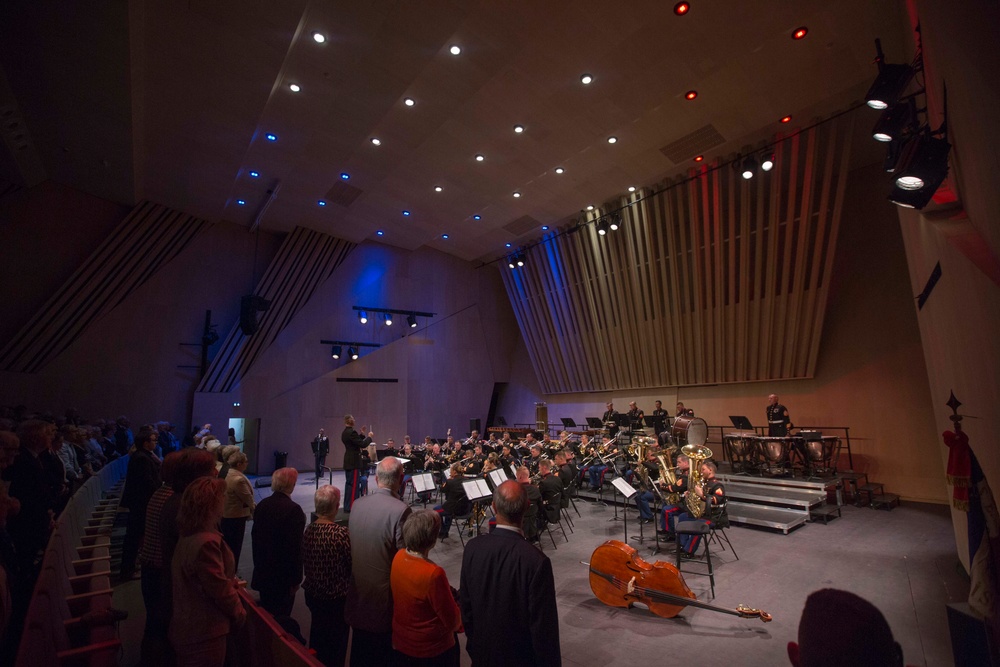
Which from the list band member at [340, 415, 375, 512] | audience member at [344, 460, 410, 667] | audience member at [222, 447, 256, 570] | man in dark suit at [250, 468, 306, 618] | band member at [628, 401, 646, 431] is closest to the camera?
audience member at [344, 460, 410, 667]

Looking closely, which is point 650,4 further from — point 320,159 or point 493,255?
point 493,255

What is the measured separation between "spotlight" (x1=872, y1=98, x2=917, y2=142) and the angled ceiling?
3.36m

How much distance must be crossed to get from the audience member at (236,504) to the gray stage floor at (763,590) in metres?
0.91

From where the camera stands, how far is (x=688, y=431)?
9133 millimetres

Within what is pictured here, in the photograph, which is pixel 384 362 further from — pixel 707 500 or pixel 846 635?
pixel 846 635

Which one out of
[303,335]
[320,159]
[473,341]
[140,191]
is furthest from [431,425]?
[140,191]

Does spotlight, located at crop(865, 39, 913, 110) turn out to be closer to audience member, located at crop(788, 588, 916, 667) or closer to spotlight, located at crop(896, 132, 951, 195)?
spotlight, located at crop(896, 132, 951, 195)

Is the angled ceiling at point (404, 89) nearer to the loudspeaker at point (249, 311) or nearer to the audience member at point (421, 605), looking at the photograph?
the loudspeaker at point (249, 311)

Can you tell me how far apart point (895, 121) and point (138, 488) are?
7.91m

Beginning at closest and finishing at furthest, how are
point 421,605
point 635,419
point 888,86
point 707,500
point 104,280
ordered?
point 421,605 → point 888,86 → point 707,500 → point 104,280 → point 635,419

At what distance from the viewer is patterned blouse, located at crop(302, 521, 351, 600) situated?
2705mm

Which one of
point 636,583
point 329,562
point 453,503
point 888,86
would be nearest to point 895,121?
point 888,86

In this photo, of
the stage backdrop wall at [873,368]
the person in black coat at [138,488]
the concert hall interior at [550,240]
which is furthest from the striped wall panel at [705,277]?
the person in black coat at [138,488]

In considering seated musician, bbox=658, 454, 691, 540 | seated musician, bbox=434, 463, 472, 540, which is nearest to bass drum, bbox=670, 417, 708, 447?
seated musician, bbox=658, 454, 691, 540
